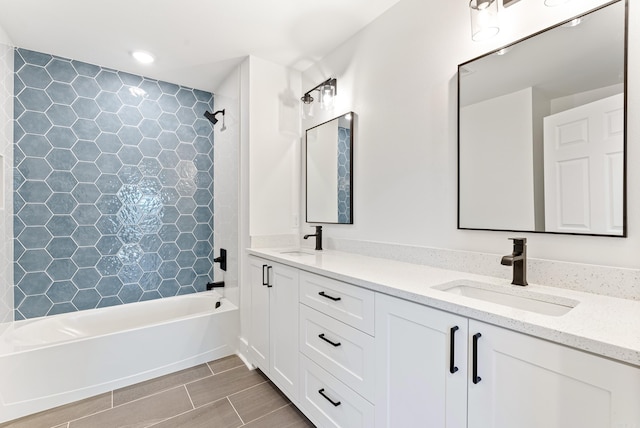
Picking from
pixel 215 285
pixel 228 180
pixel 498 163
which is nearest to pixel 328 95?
pixel 228 180

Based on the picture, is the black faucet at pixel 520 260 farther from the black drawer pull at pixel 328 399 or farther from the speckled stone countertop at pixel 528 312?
the black drawer pull at pixel 328 399

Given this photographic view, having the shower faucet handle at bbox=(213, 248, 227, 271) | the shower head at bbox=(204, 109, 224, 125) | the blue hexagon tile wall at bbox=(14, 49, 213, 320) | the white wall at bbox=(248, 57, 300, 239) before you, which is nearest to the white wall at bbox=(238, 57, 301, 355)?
the white wall at bbox=(248, 57, 300, 239)

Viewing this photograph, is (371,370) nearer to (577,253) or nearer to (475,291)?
(475,291)

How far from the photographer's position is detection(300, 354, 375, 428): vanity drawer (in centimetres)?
130

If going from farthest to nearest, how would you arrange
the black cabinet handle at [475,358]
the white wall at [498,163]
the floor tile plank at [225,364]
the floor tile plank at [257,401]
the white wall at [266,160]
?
the white wall at [266,160], the floor tile plank at [225,364], the floor tile plank at [257,401], the white wall at [498,163], the black cabinet handle at [475,358]

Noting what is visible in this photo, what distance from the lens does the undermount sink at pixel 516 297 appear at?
1.03 meters

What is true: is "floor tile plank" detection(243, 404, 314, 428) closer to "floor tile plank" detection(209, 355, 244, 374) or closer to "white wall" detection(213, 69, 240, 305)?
"floor tile plank" detection(209, 355, 244, 374)

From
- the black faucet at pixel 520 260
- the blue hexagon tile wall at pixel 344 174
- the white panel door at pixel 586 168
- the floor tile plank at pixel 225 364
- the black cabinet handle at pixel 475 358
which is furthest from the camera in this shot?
the floor tile plank at pixel 225 364

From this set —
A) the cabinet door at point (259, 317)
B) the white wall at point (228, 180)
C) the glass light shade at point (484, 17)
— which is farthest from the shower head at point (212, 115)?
the glass light shade at point (484, 17)

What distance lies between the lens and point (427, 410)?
3.35 ft

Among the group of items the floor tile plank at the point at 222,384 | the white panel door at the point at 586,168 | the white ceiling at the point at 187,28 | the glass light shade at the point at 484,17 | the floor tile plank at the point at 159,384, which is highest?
the white ceiling at the point at 187,28

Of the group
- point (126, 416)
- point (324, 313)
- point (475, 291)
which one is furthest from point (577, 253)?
point (126, 416)

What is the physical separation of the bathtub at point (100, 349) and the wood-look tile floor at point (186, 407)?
0.31 ft

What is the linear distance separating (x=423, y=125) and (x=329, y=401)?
62.5 inches
